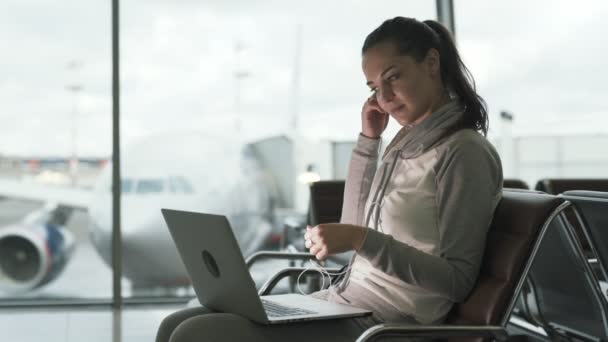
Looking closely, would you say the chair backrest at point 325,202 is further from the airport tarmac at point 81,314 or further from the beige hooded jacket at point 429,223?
the beige hooded jacket at point 429,223

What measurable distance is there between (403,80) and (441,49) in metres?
0.11

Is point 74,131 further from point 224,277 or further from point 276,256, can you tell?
point 224,277

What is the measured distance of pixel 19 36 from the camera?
433 cm

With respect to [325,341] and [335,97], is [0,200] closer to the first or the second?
[335,97]

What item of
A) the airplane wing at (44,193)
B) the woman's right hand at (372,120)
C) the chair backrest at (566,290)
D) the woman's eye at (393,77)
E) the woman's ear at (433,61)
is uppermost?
the woman's ear at (433,61)

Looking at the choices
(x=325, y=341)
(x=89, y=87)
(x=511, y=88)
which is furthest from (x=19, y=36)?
(x=325, y=341)

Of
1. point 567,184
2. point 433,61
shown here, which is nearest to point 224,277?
point 433,61

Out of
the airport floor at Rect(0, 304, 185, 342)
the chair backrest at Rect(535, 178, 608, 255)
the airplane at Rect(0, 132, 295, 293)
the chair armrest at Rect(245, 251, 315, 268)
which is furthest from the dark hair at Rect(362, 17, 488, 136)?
the airplane at Rect(0, 132, 295, 293)

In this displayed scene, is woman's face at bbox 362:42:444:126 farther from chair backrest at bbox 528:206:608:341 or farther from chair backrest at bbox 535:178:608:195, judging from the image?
chair backrest at bbox 535:178:608:195

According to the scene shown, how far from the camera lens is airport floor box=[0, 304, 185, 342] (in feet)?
10.7

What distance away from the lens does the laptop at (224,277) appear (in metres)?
1.14

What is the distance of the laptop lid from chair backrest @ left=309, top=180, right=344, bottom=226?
1.38 m

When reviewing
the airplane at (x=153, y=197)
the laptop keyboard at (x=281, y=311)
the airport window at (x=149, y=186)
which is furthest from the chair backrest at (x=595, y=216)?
the airport window at (x=149, y=186)

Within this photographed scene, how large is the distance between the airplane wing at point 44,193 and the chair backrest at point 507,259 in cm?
406
